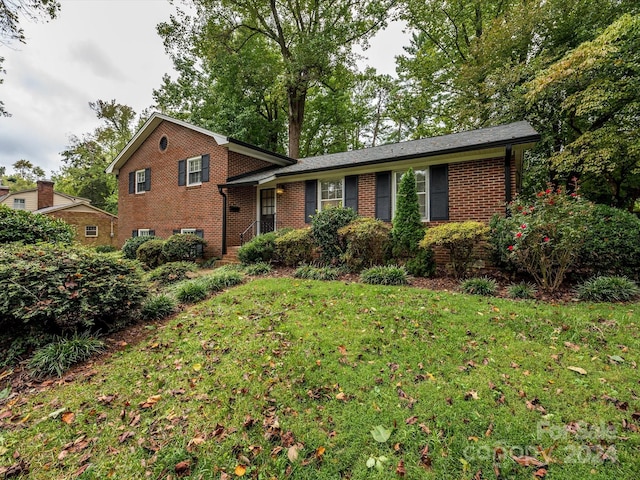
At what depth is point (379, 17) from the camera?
16453 mm

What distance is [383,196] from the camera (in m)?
9.08

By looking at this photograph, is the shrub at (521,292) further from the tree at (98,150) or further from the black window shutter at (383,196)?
the tree at (98,150)

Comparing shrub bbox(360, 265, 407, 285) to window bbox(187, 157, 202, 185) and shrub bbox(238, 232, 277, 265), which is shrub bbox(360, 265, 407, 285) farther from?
Answer: window bbox(187, 157, 202, 185)

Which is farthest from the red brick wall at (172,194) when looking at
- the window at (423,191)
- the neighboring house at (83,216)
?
the window at (423,191)

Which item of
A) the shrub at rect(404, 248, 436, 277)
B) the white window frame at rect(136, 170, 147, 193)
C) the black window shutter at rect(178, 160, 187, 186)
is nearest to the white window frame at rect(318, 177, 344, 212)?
the shrub at rect(404, 248, 436, 277)

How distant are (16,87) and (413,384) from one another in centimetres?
1586

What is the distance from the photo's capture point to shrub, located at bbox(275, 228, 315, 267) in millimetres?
7789

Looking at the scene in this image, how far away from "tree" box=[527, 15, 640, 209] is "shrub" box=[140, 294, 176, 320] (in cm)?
1149

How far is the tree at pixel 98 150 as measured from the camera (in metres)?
30.4

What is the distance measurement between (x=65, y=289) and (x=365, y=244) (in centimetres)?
553

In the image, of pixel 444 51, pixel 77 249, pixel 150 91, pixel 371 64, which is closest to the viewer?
pixel 77 249

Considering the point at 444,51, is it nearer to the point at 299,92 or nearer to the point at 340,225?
the point at 299,92

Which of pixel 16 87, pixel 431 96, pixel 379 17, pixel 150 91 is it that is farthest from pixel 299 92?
pixel 16 87

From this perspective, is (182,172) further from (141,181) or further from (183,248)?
(183,248)
